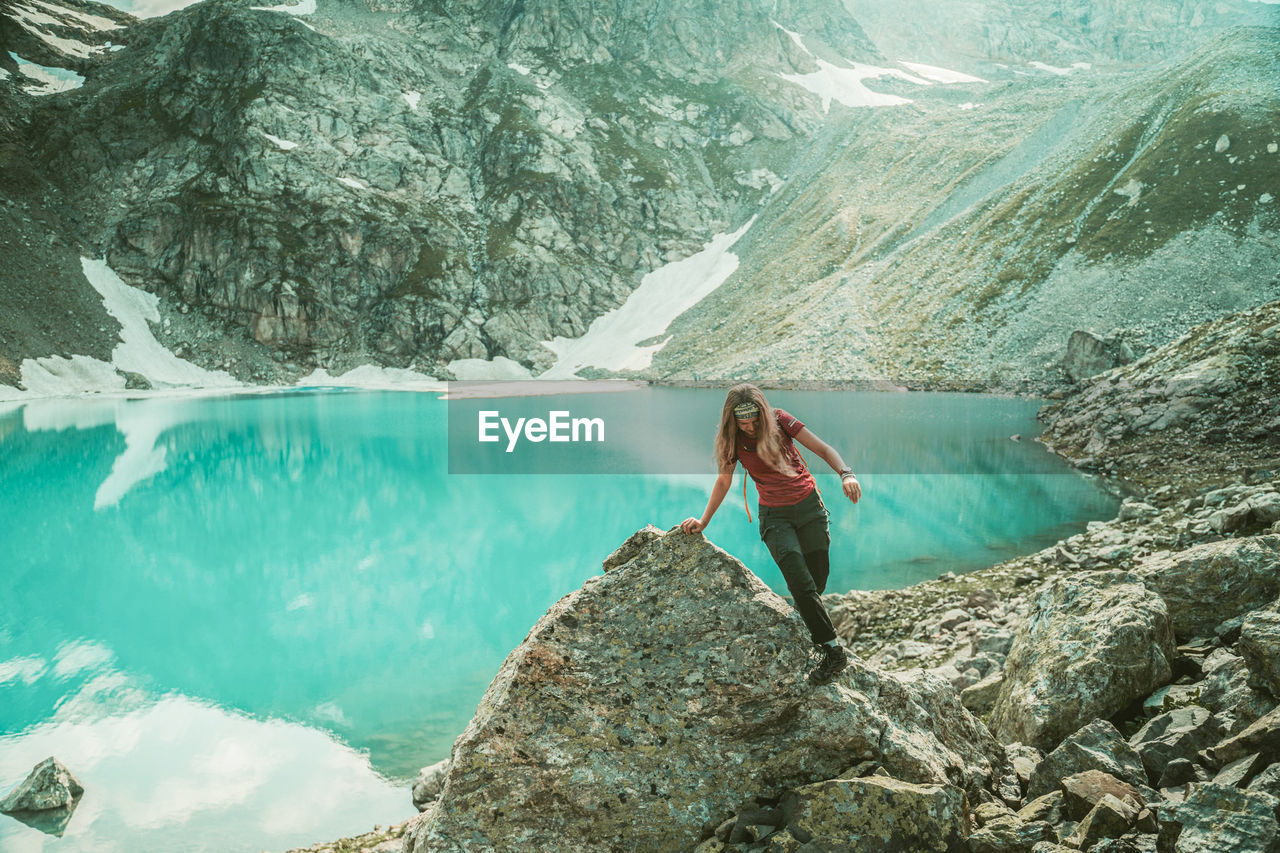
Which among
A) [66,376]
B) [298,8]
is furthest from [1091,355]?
[298,8]

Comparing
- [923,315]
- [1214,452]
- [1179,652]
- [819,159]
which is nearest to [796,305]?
[923,315]

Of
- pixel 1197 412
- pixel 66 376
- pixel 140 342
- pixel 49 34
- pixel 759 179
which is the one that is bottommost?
pixel 66 376

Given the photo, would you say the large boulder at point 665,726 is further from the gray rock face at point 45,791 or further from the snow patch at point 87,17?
the snow patch at point 87,17

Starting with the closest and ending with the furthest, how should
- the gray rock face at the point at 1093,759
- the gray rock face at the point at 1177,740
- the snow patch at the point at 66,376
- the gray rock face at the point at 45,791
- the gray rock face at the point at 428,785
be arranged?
the gray rock face at the point at 1093,759 → the gray rock face at the point at 1177,740 → the gray rock face at the point at 428,785 → the gray rock face at the point at 45,791 → the snow patch at the point at 66,376

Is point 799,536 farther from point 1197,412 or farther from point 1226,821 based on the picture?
point 1197,412

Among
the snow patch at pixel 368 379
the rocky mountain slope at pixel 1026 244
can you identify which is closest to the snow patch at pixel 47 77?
the snow patch at pixel 368 379

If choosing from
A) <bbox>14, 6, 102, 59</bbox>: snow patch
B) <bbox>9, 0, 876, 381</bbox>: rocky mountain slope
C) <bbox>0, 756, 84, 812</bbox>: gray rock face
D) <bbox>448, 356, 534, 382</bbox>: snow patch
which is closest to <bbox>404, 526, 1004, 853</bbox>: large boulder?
<bbox>0, 756, 84, 812</bbox>: gray rock face

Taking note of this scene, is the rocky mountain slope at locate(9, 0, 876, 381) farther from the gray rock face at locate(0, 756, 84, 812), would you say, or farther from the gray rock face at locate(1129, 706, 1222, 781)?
the gray rock face at locate(1129, 706, 1222, 781)
